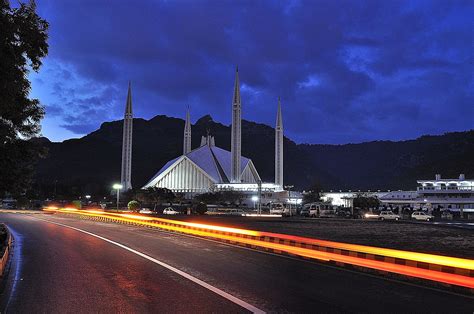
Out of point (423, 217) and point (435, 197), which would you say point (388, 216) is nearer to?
point (423, 217)

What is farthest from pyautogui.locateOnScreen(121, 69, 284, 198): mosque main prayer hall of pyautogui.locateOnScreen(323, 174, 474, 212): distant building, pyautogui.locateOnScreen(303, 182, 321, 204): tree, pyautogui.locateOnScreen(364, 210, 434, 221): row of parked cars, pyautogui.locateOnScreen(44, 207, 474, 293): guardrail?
pyautogui.locateOnScreen(44, 207, 474, 293): guardrail

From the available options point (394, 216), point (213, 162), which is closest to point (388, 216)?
point (394, 216)

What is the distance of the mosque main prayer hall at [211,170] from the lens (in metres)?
118

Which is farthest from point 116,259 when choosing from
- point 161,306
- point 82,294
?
point 161,306

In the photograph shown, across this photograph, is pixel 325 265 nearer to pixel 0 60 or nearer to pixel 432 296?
pixel 432 296

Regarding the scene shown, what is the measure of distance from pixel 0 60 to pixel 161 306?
5317mm

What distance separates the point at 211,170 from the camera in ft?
431

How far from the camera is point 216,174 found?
429 feet

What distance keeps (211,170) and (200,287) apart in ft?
400

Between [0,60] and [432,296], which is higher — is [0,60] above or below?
above

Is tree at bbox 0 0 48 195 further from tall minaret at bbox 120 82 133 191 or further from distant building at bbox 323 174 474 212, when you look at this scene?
tall minaret at bbox 120 82 133 191

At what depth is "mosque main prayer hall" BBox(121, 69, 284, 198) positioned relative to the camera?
11800cm

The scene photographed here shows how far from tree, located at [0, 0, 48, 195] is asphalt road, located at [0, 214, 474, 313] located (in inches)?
112

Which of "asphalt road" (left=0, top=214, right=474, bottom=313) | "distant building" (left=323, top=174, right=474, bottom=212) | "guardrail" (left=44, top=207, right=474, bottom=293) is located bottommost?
"asphalt road" (left=0, top=214, right=474, bottom=313)
